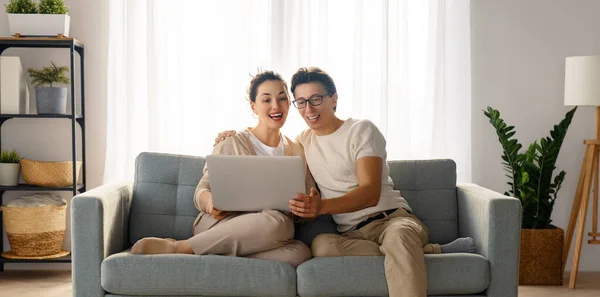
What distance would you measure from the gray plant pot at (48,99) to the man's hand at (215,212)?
1.57 meters

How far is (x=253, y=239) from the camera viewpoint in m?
3.04

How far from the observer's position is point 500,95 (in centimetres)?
465

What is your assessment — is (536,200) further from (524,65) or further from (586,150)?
(524,65)

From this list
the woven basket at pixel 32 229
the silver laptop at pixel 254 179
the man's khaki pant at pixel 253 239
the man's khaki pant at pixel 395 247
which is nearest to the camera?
the man's khaki pant at pixel 395 247

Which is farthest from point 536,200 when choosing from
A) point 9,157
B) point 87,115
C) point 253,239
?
Result: point 9,157

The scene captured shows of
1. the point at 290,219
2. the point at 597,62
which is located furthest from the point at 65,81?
the point at 597,62

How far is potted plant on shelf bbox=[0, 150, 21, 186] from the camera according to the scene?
432 cm

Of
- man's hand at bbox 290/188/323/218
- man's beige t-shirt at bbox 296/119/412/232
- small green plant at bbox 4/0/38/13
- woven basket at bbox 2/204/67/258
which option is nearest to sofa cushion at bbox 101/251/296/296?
man's hand at bbox 290/188/323/218

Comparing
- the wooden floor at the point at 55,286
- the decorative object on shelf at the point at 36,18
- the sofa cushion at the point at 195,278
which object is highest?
the decorative object on shelf at the point at 36,18

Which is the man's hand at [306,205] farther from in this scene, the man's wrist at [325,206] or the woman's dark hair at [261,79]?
the woman's dark hair at [261,79]

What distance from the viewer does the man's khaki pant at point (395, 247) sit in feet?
9.23

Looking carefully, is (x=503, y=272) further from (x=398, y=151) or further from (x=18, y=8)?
(x=18, y=8)

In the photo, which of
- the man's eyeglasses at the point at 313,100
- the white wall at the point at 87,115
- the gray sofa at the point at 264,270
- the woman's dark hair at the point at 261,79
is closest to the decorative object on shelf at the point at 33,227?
the white wall at the point at 87,115

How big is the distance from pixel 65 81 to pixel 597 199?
10.8 ft
